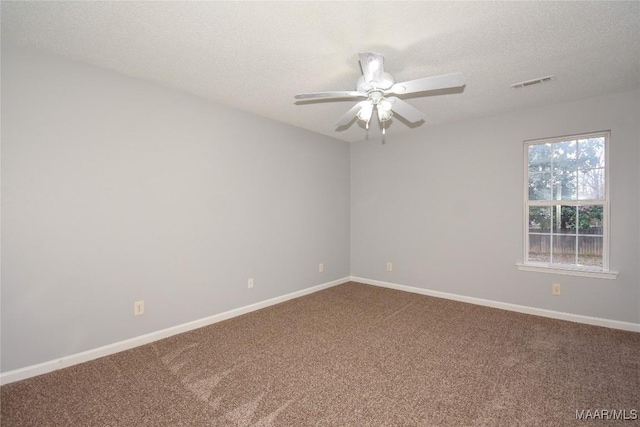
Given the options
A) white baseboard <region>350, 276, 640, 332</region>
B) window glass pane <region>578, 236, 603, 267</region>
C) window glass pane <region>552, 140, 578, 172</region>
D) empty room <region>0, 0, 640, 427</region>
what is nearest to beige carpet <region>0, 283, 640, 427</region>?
empty room <region>0, 0, 640, 427</region>

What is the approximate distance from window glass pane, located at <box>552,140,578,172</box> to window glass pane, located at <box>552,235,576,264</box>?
2.56 feet

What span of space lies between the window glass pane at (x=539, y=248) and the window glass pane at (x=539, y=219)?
0.07m

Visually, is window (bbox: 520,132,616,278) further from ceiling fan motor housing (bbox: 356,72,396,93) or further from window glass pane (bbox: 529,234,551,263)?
ceiling fan motor housing (bbox: 356,72,396,93)

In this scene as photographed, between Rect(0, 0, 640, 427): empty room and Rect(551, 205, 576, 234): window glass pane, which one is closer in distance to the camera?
Rect(0, 0, 640, 427): empty room

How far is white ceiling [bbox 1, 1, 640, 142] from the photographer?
71.0 inches

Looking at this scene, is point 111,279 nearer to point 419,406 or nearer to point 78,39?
point 78,39

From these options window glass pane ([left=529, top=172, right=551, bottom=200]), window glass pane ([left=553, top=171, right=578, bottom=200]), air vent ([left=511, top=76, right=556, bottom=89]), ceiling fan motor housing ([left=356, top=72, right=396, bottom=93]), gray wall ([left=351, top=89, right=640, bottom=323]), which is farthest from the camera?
window glass pane ([left=529, top=172, right=551, bottom=200])

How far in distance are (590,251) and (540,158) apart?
114 centimetres

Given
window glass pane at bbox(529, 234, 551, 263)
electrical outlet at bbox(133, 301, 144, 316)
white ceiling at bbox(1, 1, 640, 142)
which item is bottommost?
electrical outlet at bbox(133, 301, 144, 316)

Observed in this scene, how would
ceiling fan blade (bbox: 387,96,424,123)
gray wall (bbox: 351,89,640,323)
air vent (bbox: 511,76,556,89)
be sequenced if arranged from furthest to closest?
1. gray wall (bbox: 351,89,640,323)
2. air vent (bbox: 511,76,556,89)
3. ceiling fan blade (bbox: 387,96,424,123)

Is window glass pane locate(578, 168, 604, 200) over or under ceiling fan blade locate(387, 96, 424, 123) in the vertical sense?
under

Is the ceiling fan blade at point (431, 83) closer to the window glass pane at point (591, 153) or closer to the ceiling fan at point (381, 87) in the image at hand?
the ceiling fan at point (381, 87)

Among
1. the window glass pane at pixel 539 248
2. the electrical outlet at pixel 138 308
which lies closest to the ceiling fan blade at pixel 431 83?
the window glass pane at pixel 539 248

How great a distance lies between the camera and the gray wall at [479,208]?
3.02 m
